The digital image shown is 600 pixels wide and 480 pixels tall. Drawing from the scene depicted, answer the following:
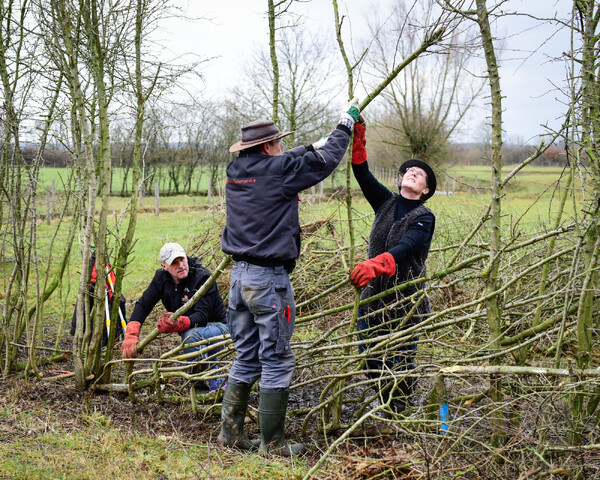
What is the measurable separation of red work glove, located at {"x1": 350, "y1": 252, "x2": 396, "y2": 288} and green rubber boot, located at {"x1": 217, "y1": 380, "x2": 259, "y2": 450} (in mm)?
990

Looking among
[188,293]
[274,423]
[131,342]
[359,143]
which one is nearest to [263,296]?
[274,423]

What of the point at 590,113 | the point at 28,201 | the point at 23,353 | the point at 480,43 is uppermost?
the point at 480,43

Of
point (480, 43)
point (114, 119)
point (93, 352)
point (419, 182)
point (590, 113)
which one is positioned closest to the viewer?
point (590, 113)

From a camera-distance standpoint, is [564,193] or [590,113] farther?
[564,193]

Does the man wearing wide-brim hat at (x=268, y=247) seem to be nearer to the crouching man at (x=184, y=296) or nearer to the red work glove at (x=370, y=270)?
the red work glove at (x=370, y=270)

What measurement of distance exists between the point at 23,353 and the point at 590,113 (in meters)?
5.15

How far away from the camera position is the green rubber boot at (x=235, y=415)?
343cm

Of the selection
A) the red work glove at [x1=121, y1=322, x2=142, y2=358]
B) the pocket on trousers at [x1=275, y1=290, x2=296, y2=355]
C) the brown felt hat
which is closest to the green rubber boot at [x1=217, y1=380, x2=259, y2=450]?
the pocket on trousers at [x1=275, y1=290, x2=296, y2=355]

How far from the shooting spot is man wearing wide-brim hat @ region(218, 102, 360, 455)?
10.3 ft

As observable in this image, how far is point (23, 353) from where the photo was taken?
17.4 feet

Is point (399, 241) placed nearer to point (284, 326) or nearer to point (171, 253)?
point (284, 326)

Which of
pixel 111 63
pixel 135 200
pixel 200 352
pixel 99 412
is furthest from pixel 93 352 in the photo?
pixel 111 63

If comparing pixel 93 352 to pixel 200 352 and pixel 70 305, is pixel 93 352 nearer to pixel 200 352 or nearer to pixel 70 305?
pixel 200 352

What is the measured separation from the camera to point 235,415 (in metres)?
3.44
